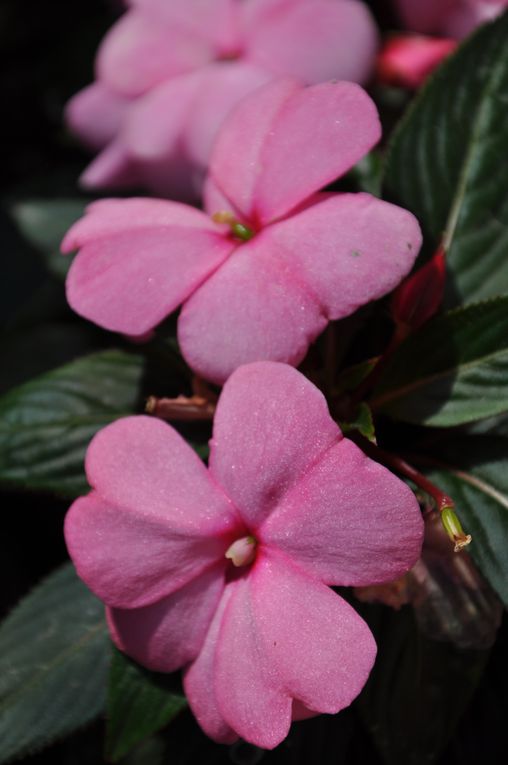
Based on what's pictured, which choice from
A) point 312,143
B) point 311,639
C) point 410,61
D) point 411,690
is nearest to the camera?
point 311,639

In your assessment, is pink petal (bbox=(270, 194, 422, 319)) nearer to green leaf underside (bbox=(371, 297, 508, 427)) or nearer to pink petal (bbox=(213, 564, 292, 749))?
green leaf underside (bbox=(371, 297, 508, 427))

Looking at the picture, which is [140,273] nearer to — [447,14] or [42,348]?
[42,348]

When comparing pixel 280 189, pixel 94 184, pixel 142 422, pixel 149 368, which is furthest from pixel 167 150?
pixel 142 422

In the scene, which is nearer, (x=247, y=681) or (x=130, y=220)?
(x=247, y=681)

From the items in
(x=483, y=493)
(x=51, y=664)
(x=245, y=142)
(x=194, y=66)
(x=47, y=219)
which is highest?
(x=245, y=142)

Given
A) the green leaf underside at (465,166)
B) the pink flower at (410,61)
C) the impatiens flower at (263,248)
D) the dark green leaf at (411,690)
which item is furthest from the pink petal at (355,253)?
the pink flower at (410,61)

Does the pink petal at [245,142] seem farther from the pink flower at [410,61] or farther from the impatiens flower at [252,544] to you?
the pink flower at [410,61]

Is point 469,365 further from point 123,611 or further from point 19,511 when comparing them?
point 19,511

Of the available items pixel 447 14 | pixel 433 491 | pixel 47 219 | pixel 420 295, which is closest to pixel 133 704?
pixel 433 491
